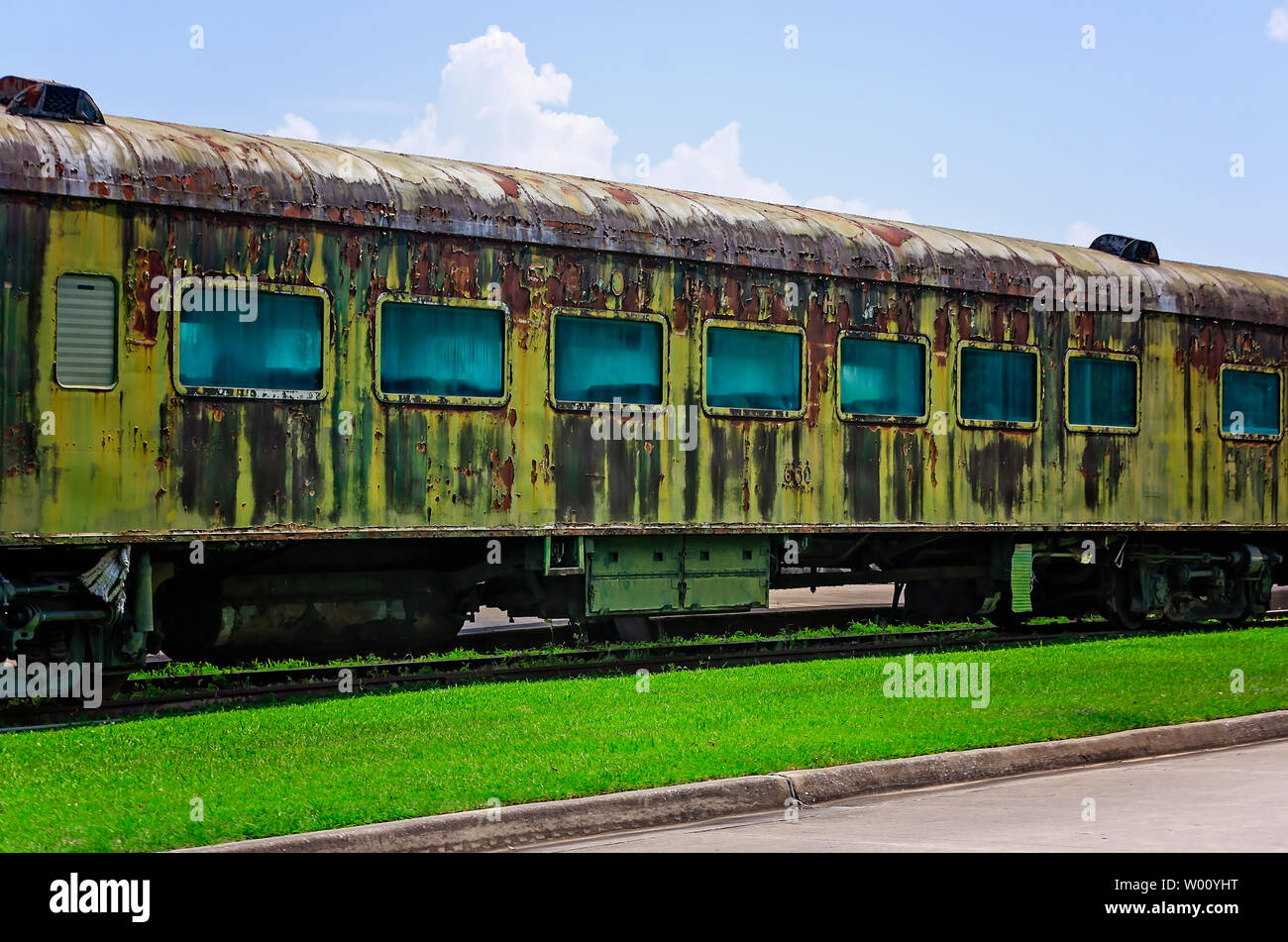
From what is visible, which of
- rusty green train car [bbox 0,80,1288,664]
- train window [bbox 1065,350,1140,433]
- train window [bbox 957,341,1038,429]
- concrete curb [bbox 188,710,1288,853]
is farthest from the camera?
train window [bbox 1065,350,1140,433]

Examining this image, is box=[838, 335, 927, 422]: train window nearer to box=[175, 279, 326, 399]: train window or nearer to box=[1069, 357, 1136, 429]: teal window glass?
box=[1069, 357, 1136, 429]: teal window glass

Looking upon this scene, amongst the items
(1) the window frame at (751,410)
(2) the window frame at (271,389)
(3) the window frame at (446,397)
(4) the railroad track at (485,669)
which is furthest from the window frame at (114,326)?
(1) the window frame at (751,410)

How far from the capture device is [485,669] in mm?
12297

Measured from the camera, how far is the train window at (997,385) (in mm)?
14766

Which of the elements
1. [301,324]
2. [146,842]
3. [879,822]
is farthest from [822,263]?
[146,842]

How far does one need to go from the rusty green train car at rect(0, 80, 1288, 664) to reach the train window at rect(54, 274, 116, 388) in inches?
0.8

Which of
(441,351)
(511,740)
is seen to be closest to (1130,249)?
(441,351)

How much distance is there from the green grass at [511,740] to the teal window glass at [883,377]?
8.66 ft

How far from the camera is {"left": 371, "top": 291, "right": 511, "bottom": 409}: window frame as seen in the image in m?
11.4

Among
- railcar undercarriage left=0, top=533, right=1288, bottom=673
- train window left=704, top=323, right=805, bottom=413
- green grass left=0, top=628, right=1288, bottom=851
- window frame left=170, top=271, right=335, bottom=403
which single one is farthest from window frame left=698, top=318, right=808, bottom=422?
window frame left=170, top=271, right=335, bottom=403

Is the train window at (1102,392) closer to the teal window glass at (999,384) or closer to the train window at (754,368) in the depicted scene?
the teal window glass at (999,384)

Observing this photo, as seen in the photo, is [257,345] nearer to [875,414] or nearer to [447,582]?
[447,582]

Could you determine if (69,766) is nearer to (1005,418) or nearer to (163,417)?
(163,417)

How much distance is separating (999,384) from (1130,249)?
320 centimetres
